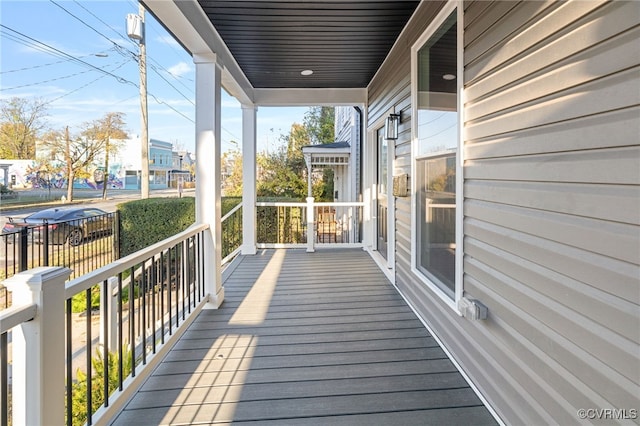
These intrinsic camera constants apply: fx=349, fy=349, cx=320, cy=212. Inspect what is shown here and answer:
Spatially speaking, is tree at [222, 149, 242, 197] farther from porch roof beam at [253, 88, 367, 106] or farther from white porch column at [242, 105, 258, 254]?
porch roof beam at [253, 88, 367, 106]

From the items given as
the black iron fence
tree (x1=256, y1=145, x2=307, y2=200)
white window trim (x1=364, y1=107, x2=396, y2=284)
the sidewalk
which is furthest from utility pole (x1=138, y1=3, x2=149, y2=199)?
white window trim (x1=364, y1=107, x2=396, y2=284)

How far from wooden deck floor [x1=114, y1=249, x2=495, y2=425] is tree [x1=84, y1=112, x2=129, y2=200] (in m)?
8.54

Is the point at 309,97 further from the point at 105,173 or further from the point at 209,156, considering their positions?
the point at 105,173

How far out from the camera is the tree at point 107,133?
10219 mm

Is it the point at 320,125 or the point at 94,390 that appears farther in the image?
the point at 320,125

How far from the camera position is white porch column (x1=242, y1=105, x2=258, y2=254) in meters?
5.77

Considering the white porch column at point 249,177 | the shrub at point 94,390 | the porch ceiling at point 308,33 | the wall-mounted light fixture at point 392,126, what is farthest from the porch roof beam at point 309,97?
the shrub at point 94,390

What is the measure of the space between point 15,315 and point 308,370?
5.23 feet

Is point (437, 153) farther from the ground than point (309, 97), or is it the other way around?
point (309, 97)

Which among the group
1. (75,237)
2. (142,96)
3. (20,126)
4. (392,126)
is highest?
(142,96)

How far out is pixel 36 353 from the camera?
48.5 inches

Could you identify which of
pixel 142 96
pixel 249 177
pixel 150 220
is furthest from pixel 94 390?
pixel 142 96

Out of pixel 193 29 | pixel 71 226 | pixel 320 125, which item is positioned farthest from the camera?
pixel 320 125

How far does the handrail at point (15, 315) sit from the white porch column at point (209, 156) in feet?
7.02
